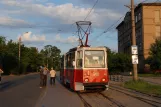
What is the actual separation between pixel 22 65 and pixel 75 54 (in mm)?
57425

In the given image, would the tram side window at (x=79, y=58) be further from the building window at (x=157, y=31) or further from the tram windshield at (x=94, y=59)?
the building window at (x=157, y=31)

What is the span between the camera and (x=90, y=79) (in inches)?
A: 787

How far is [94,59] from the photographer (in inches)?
803

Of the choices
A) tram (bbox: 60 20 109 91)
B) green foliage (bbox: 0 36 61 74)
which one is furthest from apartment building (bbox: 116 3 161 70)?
tram (bbox: 60 20 109 91)

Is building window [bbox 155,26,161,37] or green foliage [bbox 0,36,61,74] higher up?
building window [bbox 155,26,161,37]

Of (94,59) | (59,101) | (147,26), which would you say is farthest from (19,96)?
(147,26)

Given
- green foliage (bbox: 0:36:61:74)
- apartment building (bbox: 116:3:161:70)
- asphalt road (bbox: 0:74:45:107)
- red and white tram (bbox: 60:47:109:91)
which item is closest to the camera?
asphalt road (bbox: 0:74:45:107)

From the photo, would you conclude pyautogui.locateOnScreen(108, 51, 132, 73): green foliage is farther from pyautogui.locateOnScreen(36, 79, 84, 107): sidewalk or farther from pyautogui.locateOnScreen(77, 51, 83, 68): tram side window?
pyautogui.locateOnScreen(36, 79, 84, 107): sidewalk

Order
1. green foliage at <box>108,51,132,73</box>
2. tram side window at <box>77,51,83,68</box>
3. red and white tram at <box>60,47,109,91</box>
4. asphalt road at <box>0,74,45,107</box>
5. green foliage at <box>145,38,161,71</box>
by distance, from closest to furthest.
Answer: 1. asphalt road at <box>0,74,45,107</box>
2. red and white tram at <box>60,47,109,91</box>
3. tram side window at <box>77,51,83,68</box>
4. green foliage at <box>108,51,132,73</box>
5. green foliage at <box>145,38,161,71</box>

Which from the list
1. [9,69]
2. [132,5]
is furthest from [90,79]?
[9,69]

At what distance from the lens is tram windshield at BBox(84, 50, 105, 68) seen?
66.2 feet

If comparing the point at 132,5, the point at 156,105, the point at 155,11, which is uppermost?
the point at 155,11

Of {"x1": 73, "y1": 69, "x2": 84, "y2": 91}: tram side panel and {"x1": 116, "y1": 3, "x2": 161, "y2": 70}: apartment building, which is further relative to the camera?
{"x1": 116, "y1": 3, "x2": 161, "y2": 70}: apartment building

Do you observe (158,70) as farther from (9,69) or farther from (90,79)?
(90,79)
